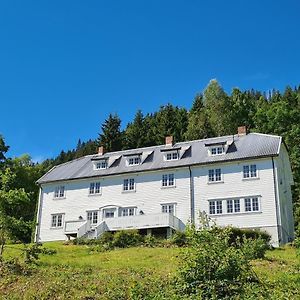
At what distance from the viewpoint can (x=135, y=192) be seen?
134 feet

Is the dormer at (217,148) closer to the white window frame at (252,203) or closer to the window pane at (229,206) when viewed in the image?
the window pane at (229,206)

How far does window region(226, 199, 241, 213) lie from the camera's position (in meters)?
37.0

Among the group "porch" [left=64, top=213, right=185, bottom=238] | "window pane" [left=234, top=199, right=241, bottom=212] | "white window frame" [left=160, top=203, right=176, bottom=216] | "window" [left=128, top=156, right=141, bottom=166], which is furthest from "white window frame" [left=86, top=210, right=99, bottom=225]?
"window pane" [left=234, top=199, right=241, bottom=212]

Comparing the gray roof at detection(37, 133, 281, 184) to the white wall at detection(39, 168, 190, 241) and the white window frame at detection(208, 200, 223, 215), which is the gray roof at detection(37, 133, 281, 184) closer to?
the white wall at detection(39, 168, 190, 241)

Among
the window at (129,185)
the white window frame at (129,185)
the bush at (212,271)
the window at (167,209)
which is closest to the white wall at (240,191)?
the window at (167,209)

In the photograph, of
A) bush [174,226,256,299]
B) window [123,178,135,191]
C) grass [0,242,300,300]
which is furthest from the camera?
window [123,178,135,191]

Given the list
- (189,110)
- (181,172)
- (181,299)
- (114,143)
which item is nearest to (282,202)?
(181,172)

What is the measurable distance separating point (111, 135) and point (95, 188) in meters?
26.5

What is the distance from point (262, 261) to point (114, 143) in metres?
46.6

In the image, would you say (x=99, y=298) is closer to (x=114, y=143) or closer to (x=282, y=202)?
(x=282, y=202)

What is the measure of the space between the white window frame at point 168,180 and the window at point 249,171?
606 cm

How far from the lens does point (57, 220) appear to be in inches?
1693

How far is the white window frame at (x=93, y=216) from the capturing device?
4150 cm

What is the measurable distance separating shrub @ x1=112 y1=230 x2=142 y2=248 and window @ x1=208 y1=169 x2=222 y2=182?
8.90 m
